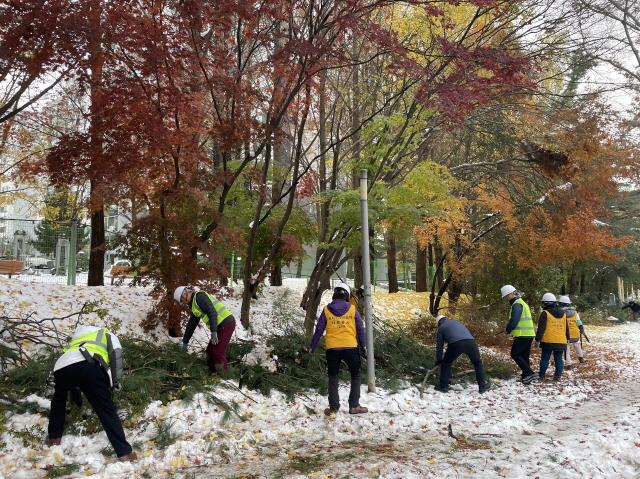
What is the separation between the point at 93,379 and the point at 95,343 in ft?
1.11

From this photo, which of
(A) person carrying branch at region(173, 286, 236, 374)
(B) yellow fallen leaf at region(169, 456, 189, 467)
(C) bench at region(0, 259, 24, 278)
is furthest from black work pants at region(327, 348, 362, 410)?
(C) bench at region(0, 259, 24, 278)

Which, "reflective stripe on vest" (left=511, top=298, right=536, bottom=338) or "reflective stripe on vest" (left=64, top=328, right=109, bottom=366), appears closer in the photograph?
"reflective stripe on vest" (left=64, top=328, right=109, bottom=366)

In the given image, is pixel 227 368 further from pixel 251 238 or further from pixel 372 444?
pixel 251 238

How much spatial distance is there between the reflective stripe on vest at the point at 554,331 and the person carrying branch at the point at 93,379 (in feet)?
23.9

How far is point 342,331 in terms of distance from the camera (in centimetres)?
678

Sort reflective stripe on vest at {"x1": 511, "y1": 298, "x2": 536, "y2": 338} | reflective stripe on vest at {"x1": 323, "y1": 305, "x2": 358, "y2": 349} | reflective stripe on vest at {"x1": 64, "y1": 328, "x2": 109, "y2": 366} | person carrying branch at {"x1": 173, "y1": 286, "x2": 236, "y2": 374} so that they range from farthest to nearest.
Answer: reflective stripe on vest at {"x1": 511, "y1": 298, "x2": 536, "y2": 338} → person carrying branch at {"x1": 173, "y1": 286, "x2": 236, "y2": 374} → reflective stripe on vest at {"x1": 323, "y1": 305, "x2": 358, "y2": 349} → reflective stripe on vest at {"x1": 64, "y1": 328, "x2": 109, "y2": 366}

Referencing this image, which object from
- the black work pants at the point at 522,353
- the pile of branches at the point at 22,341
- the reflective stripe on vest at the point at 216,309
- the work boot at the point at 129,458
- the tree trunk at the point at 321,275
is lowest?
the work boot at the point at 129,458

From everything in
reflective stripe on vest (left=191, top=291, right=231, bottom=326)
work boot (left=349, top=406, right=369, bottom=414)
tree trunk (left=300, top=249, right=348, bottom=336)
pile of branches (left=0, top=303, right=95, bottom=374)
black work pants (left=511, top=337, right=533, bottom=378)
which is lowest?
work boot (left=349, top=406, right=369, bottom=414)

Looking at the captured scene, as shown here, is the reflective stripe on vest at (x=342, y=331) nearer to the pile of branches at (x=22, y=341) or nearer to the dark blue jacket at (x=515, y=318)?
the pile of branches at (x=22, y=341)

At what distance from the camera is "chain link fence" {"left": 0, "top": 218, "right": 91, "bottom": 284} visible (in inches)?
552

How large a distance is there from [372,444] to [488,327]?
1053cm

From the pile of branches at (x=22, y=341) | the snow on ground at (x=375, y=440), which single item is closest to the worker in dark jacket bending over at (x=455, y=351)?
the snow on ground at (x=375, y=440)

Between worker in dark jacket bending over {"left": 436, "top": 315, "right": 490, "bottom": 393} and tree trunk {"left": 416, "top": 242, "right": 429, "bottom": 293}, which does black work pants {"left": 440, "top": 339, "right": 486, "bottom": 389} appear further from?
tree trunk {"left": 416, "top": 242, "right": 429, "bottom": 293}

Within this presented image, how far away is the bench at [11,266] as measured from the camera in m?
14.2
